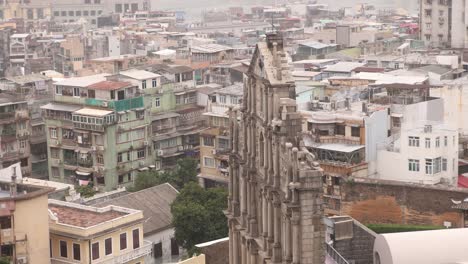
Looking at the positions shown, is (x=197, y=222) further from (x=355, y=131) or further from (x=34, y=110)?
(x=34, y=110)

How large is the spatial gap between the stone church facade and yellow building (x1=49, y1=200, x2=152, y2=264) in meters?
11.7

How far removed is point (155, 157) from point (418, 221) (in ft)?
76.7

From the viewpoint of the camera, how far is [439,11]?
269 feet

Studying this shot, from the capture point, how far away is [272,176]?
63.5 ft

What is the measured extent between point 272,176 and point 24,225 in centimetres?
1556

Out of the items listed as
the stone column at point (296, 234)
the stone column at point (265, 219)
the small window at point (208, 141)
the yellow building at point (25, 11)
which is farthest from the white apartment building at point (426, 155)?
the yellow building at point (25, 11)

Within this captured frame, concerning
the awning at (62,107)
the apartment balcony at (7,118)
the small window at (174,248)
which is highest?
the awning at (62,107)

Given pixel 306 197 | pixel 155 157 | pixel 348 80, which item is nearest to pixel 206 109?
pixel 155 157

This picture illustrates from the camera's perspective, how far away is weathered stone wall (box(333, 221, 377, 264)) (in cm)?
2794

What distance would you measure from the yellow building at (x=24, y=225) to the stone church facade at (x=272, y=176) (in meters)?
11.9

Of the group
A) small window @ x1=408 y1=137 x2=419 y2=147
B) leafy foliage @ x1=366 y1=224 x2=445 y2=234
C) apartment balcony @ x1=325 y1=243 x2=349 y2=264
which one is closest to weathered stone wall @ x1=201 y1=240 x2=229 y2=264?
leafy foliage @ x1=366 y1=224 x2=445 y2=234

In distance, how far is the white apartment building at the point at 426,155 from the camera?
130 ft

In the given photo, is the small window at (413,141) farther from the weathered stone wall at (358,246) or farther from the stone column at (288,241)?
→ the stone column at (288,241)

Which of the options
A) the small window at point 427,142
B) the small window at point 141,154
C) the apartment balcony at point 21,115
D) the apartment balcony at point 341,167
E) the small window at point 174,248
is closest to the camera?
the small window at point 427,142
